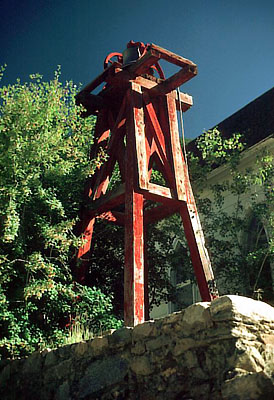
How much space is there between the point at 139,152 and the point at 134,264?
2071 mm

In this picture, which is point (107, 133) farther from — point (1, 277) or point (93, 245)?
point (1, 277)

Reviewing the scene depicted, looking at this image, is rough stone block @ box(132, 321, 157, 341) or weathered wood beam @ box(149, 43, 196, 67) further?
weathered wood beam @ box(149, 43, 196, 67)

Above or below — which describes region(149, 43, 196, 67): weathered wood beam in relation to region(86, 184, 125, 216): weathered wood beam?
above

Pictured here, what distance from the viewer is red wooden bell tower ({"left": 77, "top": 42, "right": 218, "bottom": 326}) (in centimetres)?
769

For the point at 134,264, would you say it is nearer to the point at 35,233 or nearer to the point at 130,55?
the point at 35,233

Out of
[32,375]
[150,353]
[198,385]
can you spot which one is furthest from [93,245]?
[198,385]

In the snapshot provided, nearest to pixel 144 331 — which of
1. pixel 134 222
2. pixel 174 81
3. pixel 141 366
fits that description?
pixel 141 366

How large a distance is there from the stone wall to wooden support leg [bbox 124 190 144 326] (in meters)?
1.56

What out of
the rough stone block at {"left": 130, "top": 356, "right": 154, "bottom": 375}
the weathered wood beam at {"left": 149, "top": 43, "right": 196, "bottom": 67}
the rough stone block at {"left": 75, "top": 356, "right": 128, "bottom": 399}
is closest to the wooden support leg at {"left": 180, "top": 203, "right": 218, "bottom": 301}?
the weathered wood beam at {"left": 149, "top": 43, "right": 196, "bottom": 67}

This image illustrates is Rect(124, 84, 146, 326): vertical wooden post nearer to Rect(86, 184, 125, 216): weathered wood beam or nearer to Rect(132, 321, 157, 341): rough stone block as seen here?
Rect(86, 184, 125, 216): weathered wood beam

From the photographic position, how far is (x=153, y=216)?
384 inches

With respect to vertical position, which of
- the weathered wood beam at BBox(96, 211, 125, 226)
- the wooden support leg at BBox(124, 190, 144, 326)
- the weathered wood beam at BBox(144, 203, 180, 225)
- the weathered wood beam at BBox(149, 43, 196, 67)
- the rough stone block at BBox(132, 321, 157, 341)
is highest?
the weathered wood beam at BBox(149, 43, 196, 67)

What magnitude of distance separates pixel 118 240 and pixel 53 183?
2398mm

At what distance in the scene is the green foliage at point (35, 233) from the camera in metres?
6.77
